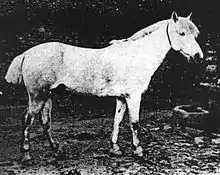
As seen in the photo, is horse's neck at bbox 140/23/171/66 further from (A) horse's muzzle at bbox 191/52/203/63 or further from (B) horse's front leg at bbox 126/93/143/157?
(B) horse's front leg at bbox 126/93/143/157

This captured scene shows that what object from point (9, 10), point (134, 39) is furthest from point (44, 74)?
point (9, 10)

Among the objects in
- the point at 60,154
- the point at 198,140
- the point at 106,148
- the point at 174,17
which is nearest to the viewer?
the point at 174,17

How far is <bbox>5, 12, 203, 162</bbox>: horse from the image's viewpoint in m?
3.09

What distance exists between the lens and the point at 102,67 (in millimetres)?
3188

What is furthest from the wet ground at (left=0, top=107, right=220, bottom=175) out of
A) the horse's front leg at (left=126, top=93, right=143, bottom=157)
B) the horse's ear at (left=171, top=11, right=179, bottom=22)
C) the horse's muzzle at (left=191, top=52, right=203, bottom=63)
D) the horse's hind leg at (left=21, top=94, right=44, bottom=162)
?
the horse's ear at (left=171, top=11, right=179, bottom=22)

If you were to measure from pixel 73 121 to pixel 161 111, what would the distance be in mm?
1282

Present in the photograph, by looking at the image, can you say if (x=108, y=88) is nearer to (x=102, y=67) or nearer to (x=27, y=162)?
(x=102, y=67)

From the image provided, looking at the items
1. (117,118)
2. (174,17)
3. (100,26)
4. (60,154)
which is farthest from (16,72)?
(100,26)

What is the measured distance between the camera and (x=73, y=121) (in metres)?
4.56

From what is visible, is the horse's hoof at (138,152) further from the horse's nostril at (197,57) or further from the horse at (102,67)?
the horse's nostril at (197,57)

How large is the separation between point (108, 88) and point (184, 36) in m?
0.83

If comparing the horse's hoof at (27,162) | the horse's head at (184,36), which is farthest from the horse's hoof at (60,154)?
the horse's head at (184,36)

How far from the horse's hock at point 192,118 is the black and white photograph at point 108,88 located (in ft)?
0.04

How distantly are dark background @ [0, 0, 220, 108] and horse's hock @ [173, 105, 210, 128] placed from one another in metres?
0.54
